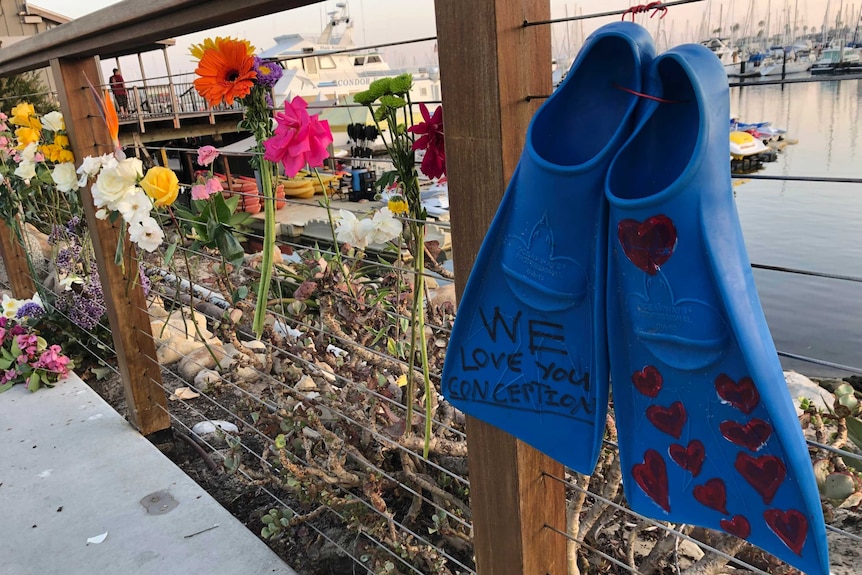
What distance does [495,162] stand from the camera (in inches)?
33.1

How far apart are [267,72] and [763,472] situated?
3.30ft

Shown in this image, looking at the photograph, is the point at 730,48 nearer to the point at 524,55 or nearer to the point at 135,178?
the point at 524,55

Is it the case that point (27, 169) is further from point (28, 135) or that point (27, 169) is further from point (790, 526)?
point (790, 526)

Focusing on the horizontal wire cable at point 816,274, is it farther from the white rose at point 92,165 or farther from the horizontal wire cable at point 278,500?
the white rose at point 92,165

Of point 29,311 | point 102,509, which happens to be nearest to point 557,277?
point 102,509

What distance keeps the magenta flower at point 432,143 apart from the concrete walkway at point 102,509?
3.57 feet

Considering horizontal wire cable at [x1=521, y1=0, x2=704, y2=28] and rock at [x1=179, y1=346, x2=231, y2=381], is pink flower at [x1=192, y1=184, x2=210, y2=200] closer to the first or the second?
horizontal wire cable at [x1=521, y1=0, x2=704, y2=28]

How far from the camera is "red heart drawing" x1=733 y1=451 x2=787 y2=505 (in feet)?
1.98

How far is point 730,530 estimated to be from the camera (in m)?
0.66

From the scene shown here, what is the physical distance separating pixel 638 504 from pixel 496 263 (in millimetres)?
300

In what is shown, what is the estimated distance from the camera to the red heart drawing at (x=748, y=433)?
600 millimetres

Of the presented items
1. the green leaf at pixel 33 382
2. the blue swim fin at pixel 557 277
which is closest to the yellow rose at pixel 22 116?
the green leaf at pixel 33 382

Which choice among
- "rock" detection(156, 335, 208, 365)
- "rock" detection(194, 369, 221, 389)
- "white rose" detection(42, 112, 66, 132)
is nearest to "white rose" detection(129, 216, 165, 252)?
"white rose" detection(42, 112, 66, 132)

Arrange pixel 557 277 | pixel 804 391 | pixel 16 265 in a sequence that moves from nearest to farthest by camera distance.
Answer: pixel 557 277, pixel 804 391, pixel 16 265
